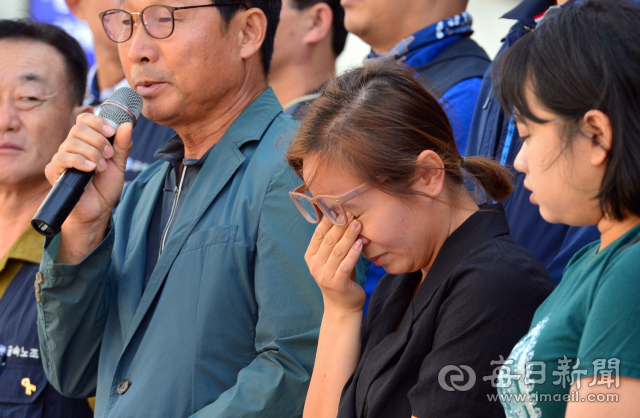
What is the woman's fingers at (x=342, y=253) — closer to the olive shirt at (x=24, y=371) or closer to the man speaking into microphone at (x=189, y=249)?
the man speaking into microphone at (x=189, y=249)

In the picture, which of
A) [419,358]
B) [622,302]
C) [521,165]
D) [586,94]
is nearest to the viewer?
[622,302]

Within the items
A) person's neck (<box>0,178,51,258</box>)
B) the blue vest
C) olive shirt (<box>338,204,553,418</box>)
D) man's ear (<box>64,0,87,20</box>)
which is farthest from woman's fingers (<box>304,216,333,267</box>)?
man's ear (<box>64,0,87,20</box>)

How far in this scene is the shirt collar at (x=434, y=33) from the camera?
292 cm

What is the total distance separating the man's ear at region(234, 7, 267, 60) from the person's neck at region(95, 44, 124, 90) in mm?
2276

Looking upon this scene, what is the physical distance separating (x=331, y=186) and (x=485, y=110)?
1.03 meters

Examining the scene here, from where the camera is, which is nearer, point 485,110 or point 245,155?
point 245,155

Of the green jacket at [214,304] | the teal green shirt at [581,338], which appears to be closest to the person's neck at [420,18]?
the green jacket at [214,304]

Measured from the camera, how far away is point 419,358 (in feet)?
5.19

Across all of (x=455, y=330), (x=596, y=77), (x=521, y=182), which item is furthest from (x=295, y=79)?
(x=596, y=77)

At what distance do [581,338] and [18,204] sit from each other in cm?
271

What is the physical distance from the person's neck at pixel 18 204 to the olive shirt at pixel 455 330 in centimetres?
199

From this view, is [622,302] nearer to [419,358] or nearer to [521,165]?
[521,165]

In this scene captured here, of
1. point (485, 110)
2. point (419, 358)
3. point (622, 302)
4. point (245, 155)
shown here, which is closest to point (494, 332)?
point (419, 358)

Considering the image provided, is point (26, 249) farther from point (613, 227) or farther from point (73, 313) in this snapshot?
point (613, 227)
